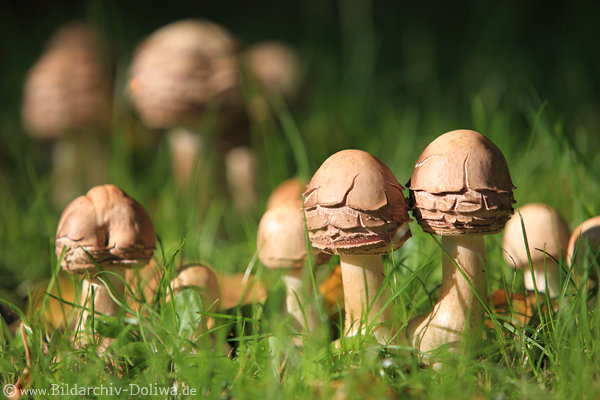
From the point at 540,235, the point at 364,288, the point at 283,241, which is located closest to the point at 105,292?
the point at 283,241

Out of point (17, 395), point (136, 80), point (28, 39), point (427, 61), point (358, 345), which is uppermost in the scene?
point (28, 39)

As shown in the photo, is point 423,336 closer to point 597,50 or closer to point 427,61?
point 427,61

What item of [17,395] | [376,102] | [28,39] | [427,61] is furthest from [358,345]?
[28,39]

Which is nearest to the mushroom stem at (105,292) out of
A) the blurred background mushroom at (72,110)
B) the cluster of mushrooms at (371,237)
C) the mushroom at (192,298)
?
the cluster of mushrooms at (371,237)

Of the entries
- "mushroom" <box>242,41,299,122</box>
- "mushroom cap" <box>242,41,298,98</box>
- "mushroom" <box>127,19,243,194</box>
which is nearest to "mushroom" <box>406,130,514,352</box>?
"mushroom" <box>127,19,243,194</box>

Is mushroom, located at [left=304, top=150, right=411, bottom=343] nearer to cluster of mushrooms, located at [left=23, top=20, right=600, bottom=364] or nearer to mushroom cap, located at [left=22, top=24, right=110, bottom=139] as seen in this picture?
cluster of mushrooms, located at [left=23, top=20, right=600, bottom=364]

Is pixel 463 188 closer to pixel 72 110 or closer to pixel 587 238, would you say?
pixel 587 238

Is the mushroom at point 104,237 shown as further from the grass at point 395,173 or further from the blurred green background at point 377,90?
the blurred green background at point 377,90

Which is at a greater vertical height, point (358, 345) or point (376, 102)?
point (376, 102)
